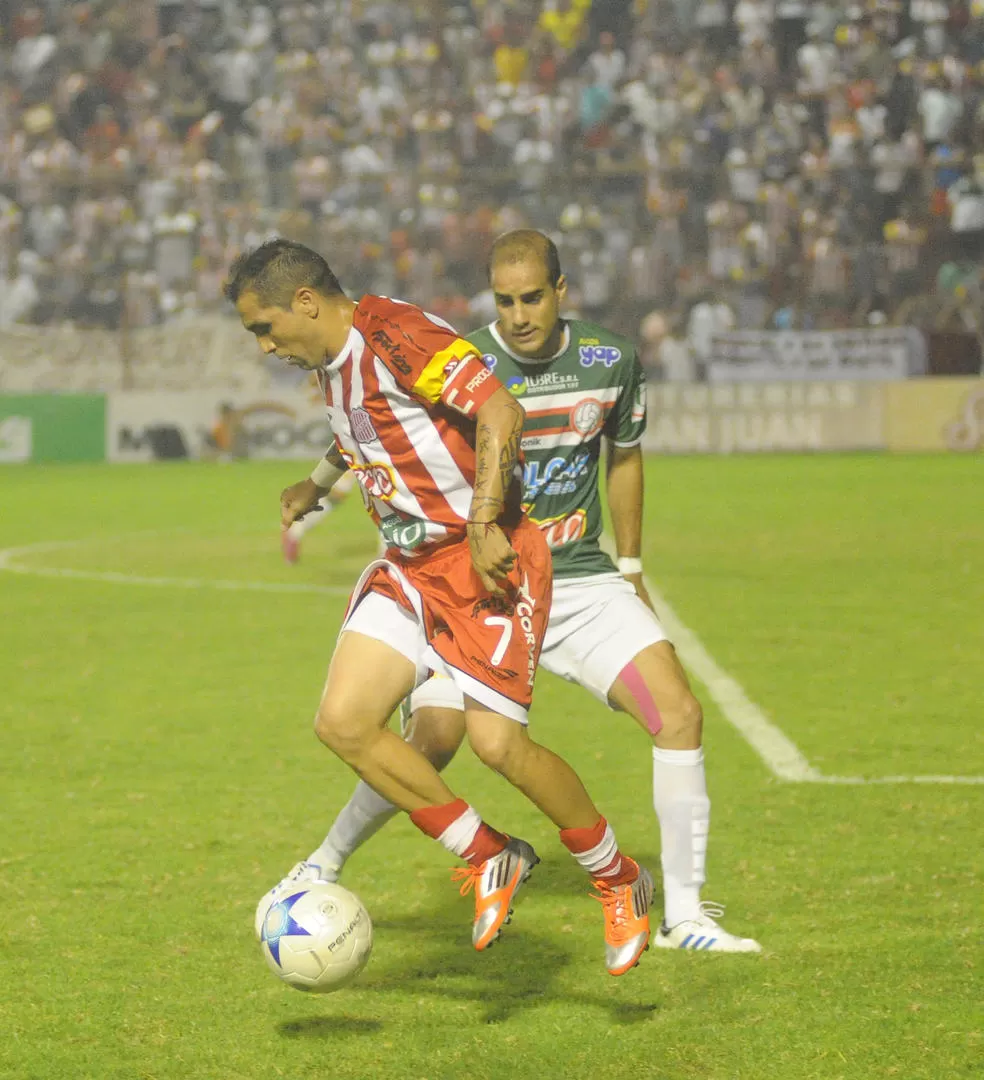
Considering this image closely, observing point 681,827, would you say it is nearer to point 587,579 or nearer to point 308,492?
point 587,579

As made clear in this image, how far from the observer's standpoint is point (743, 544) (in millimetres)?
14797

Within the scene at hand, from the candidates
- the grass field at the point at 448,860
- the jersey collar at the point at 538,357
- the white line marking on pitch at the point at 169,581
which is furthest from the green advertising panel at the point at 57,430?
the jersey collar at the point at 538,357

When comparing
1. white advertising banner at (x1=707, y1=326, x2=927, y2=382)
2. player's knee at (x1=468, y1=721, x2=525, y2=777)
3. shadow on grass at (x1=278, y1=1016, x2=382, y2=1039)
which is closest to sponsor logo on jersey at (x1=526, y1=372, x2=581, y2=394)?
player's knee at (x1=468, y1=721, x2=525, y2=777)

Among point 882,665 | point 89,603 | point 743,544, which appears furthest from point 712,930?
point 743,544

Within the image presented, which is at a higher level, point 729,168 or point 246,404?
point 729,168

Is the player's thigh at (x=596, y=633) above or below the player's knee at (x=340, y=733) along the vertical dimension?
above

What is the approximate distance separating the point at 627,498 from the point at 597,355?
0.48 metres

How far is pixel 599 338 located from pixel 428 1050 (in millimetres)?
2400

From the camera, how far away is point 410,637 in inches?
179

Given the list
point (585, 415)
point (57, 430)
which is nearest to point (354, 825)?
point (585, 415)

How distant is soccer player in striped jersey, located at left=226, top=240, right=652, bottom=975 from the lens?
438 centimetres

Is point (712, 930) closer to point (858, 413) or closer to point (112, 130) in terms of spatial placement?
point (858, 413)

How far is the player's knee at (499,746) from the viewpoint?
14.4 ft

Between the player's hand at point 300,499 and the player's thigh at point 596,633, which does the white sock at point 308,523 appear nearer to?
the player's hand at point 300,499
